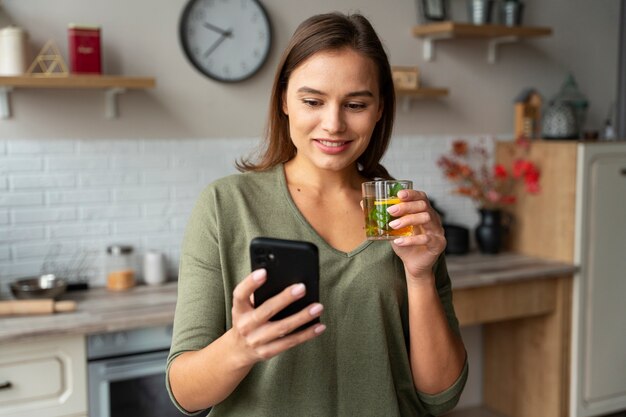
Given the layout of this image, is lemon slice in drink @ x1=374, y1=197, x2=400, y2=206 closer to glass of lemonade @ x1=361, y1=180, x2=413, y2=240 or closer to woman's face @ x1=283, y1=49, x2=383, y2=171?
glass of lemonade @ x1=361, y1=180, x2=413, y2=240

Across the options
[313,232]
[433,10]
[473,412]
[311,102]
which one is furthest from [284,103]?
[473,412]

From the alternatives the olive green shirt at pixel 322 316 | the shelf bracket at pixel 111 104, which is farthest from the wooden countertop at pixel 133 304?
the olive green shirt at pixel 322 316

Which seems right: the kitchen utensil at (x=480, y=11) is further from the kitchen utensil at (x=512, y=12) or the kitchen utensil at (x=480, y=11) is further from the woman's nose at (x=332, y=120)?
the woman's nose at (x=332, y=120)

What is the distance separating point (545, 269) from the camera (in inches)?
149

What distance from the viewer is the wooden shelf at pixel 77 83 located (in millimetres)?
2912

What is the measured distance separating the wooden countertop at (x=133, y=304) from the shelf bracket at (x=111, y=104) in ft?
2.47

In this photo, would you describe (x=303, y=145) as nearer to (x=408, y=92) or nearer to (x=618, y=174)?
(x=408, y=92)

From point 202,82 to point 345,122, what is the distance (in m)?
2.24

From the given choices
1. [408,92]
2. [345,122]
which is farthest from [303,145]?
[408,92]

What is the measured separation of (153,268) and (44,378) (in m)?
0.77

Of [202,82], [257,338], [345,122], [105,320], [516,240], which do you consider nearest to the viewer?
[257,338]

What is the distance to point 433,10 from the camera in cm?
405

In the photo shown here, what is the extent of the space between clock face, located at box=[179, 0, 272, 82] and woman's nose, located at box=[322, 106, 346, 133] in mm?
2197

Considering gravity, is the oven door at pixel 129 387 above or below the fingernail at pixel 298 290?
below
